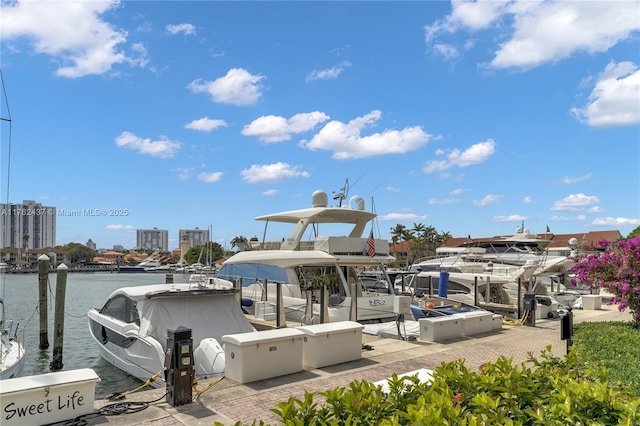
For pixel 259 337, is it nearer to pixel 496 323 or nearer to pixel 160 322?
pixel 160 322

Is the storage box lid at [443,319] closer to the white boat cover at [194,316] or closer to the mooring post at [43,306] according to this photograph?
the white boat cover at [194,316]

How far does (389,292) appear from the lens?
20094 millimetres

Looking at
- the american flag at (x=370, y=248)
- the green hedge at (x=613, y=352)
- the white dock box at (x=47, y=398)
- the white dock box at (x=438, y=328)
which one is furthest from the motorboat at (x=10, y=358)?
the green hedge at (x=613, y=352)

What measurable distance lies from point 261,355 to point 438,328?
249 inches

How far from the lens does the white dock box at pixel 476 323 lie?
1421 centimetres

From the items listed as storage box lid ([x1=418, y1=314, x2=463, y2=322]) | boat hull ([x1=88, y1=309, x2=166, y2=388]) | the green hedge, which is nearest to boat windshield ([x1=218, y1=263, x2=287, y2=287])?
boat hull ([x1=88, y1=309, x2=166, y2=388])

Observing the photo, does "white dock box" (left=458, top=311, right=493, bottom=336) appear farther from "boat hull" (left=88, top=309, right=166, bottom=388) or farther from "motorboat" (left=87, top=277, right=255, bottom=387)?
"boat hull" (left=88, top=309, right=166, bottom=388)

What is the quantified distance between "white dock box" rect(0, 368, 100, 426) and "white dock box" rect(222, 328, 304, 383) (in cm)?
256

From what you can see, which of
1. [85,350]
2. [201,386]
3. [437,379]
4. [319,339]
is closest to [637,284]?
[319,339]

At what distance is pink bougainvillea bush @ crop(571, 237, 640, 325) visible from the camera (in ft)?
38.9

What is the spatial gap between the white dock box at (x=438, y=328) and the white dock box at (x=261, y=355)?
5.15 metres

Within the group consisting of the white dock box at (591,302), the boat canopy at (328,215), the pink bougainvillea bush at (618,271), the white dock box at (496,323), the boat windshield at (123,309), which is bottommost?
the white dock box at (591,302)

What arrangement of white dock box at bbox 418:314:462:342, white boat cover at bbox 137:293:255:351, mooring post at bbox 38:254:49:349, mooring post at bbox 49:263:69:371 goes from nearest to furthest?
white boat cover at bbox 137:293:255:351, white dock box at bbox 418:314:462:342, mooring post at bbox 49:263:69:371, mooring post at bbox 38:254:49:349

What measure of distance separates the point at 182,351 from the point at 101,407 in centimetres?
141
